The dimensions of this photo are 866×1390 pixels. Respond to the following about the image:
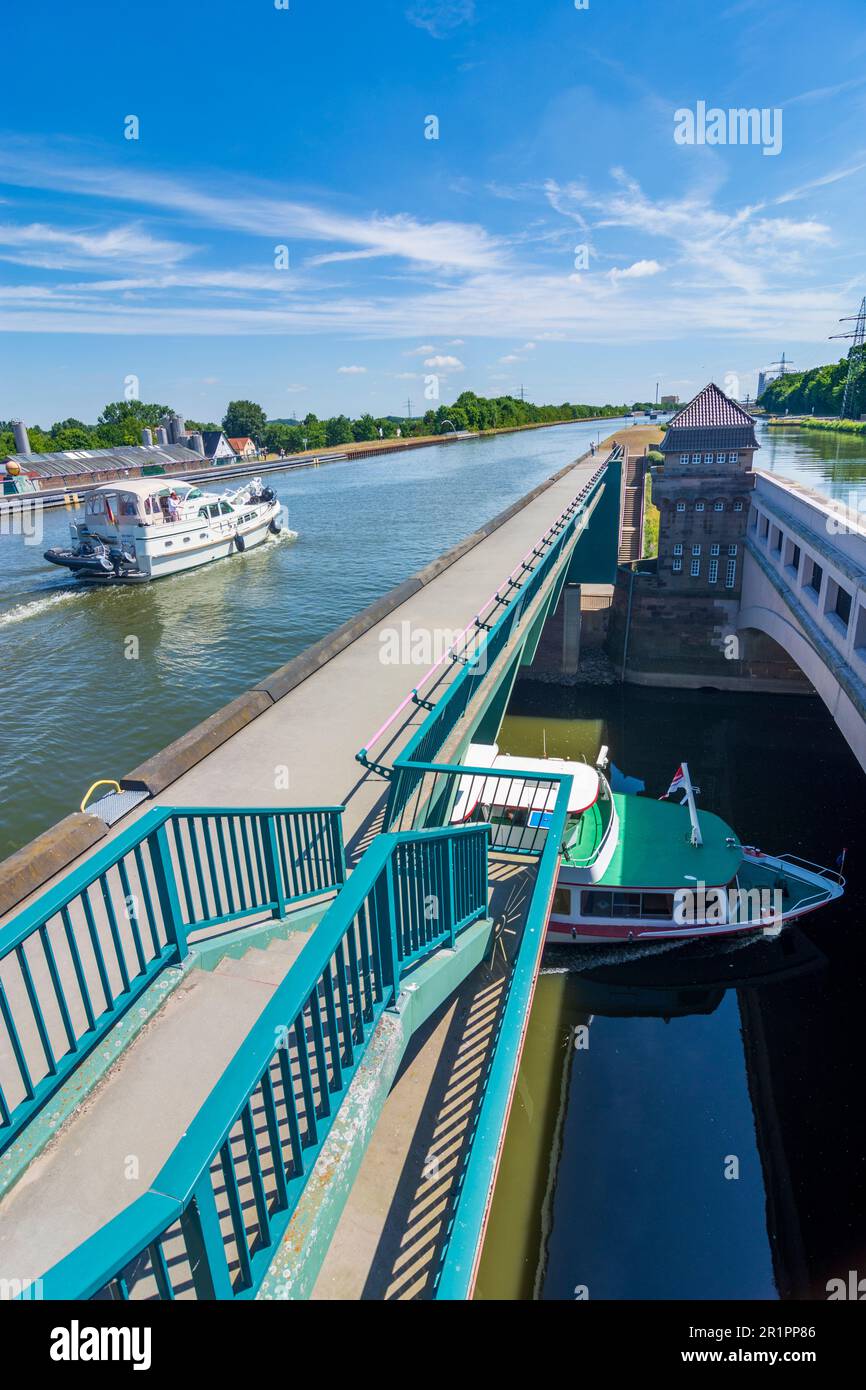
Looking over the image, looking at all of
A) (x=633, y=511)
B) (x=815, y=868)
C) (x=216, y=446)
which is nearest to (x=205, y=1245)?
(x=815, y=868)

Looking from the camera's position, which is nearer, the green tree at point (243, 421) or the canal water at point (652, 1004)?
the canal water at point (652, 1004)

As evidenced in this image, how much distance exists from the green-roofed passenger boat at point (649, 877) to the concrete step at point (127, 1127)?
402 inches

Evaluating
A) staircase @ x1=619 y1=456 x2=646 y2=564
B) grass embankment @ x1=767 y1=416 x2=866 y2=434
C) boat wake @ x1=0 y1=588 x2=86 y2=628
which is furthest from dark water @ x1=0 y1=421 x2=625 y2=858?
grass embankment @ x1=767 y1=416 x2=866 y2=434

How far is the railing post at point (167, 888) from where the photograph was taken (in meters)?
4.60

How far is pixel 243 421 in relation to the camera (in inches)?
5172

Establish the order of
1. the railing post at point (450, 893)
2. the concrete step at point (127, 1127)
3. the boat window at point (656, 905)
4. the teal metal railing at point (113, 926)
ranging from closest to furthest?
the concrete step at point (127, 1127) < the teal metal railing at point (113, 926) < the railing post at point (450, 893) < the boat window at point (656, 905)

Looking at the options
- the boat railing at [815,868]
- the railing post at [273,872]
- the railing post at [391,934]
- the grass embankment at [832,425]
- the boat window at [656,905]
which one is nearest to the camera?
the railing post at [391,934]

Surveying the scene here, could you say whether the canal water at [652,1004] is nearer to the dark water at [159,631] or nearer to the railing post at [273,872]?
the dark water at [159,631]

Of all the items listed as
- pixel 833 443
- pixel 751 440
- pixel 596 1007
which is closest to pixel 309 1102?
pixel 596 1007

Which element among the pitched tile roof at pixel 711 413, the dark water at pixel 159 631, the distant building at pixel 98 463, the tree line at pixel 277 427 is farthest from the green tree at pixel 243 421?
the pitched tile roof at pixel 711 413

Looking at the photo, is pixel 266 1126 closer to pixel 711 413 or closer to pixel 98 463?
pixel 711 413

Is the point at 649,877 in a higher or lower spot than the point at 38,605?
lower

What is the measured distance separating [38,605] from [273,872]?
3265 centimetres

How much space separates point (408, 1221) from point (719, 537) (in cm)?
2916
